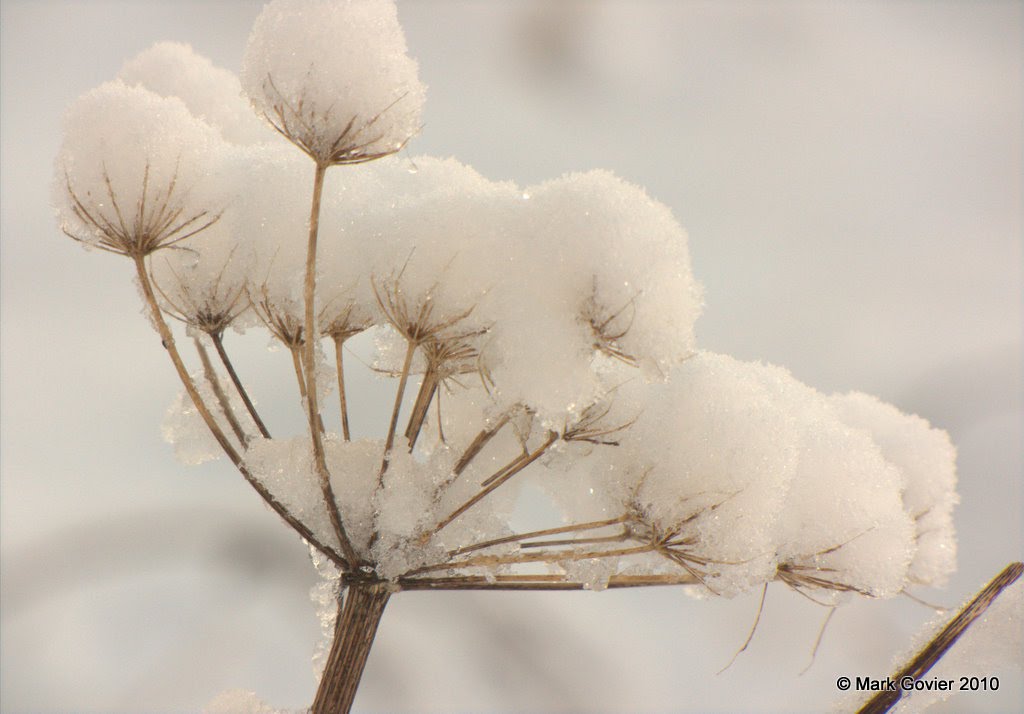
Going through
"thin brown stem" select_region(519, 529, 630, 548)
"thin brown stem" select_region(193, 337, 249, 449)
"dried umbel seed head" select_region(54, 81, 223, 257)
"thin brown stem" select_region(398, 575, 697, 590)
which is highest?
"dried umbel seed head" select_region(54, 81, 223, 257)

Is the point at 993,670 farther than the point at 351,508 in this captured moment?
Yes

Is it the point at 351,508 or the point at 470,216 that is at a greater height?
the point at 470,216

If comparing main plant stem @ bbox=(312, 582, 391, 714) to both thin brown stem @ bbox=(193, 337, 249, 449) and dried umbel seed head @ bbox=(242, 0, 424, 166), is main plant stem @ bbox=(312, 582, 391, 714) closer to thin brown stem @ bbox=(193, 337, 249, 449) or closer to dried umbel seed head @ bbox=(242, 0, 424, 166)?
thin brown stem @ bbox=(193, 337, 249, 449)

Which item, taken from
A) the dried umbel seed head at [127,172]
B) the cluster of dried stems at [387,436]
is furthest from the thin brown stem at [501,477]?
the dried umbel seed head at [127,172]

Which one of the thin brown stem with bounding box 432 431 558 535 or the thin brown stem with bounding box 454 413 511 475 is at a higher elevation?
the thin brown stem with bounding box 454 413 511 475

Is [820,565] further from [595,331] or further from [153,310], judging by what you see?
[153,310]

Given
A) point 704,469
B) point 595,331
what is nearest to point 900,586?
point 704,469
